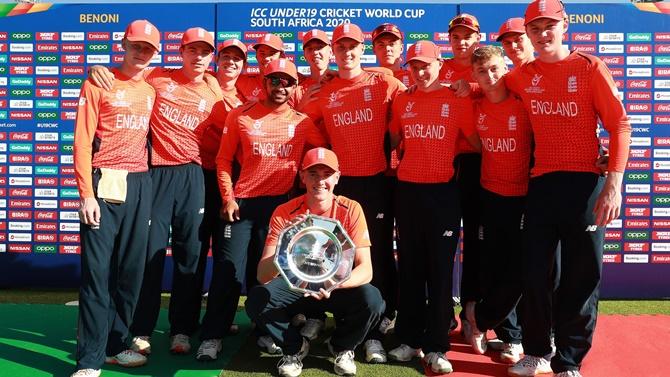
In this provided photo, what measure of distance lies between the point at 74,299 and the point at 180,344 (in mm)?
2311

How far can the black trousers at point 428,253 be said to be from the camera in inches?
129

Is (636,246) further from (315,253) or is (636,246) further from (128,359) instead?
(128,359)

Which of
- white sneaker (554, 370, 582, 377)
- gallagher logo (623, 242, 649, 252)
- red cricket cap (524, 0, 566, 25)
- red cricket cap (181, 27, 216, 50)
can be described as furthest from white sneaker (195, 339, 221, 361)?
gallagher logo (623, 242, 649, 252)

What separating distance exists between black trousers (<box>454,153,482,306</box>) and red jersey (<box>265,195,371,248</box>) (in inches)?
36.2

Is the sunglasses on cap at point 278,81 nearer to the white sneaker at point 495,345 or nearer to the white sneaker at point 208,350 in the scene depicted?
the white sneaker at point 208,350

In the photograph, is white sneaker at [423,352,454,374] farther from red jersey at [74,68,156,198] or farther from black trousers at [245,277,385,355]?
red jersey at [74,68,156,198]

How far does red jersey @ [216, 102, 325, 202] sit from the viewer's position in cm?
354

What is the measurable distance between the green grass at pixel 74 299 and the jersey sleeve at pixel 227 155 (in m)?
1.88

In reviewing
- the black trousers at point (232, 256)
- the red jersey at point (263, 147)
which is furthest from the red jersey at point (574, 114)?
the black trousers at point (232, 256)

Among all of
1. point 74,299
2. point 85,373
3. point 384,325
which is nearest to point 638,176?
point 384,325

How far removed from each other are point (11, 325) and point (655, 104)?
643 centimetres

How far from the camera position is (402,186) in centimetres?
340

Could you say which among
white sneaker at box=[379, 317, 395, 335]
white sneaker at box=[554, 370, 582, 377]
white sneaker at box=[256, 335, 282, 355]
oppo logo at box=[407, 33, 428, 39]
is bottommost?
white sneaker at box=[256, 335, 282, 355]

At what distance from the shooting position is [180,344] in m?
3.67
